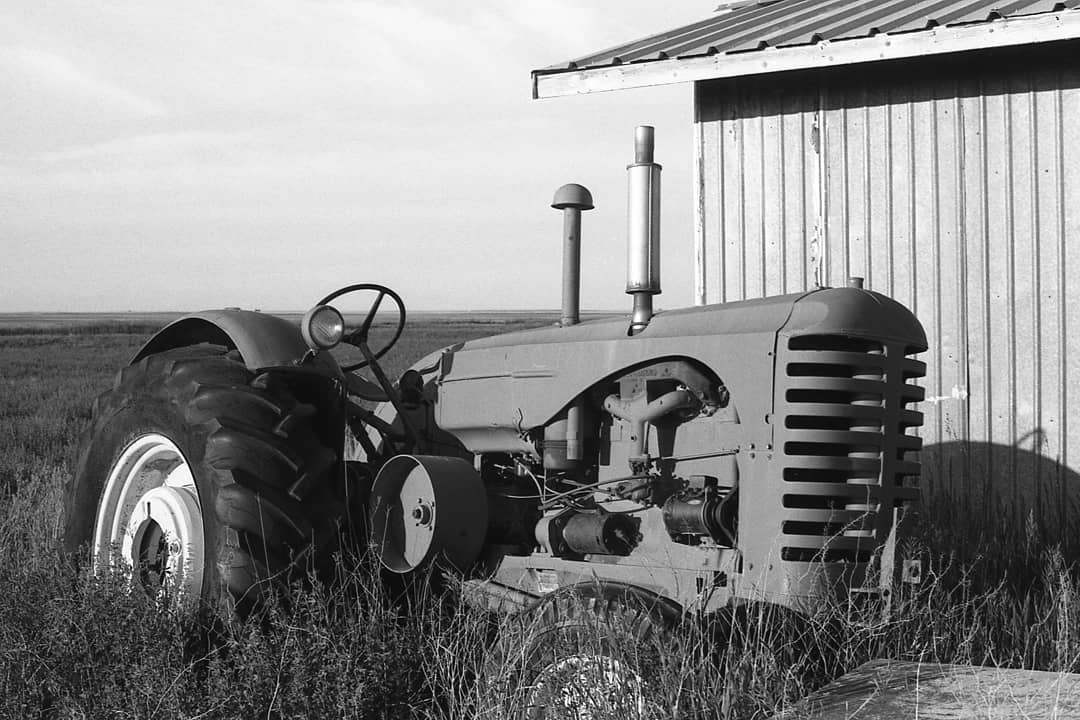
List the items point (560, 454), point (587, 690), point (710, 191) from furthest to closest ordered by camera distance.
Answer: point (710, 191) < point (560, 454) < point (587, 690)

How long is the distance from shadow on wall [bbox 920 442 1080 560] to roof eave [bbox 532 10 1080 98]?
206 cm

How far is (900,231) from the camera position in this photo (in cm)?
660

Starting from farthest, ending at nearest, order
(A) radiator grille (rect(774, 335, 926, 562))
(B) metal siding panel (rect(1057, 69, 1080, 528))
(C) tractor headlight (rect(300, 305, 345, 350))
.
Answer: (B) metal siding panel (rect(1057, 69, 1080, 528)) → (C) tractor headlight (rect(300, 305, 345, 350)) → (A) radiator grille (rect(774, 335, 926, 562))

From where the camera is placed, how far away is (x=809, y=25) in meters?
6.68

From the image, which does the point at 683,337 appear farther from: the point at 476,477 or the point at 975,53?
the point at 975,53

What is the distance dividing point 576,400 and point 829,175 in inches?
131

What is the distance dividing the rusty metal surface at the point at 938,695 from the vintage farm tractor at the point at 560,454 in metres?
0.42

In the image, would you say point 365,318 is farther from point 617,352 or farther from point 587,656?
point 587,656

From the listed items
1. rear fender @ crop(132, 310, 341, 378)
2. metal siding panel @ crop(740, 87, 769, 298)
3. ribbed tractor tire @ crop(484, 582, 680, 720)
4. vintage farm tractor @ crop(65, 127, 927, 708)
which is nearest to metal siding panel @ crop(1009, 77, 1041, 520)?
metal siding panel @ crop(740, 87, 769, 298)

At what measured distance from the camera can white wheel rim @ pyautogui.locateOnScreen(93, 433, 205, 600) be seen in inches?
165

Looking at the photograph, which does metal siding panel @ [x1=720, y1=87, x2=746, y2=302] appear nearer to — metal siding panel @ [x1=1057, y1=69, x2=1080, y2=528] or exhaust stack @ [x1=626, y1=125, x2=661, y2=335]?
metal siding panel @ [x1=1057, y1=69, x2=1080, y2=528]

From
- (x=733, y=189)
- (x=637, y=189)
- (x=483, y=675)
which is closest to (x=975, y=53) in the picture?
(x=733, y=189)

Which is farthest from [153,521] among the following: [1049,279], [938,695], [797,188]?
[1049,279]

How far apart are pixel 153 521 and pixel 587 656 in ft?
6.76
